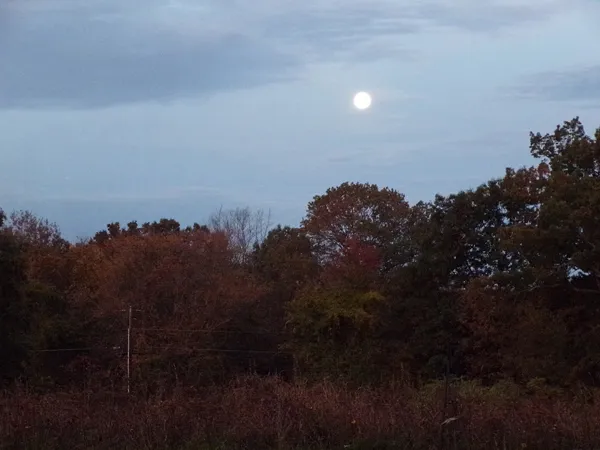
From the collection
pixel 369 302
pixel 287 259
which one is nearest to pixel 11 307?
pixel 369 302

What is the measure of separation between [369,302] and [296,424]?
24.9m

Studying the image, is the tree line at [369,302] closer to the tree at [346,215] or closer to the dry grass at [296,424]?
the tree at [346,215]

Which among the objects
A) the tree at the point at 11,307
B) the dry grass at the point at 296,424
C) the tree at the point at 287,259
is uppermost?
the tree at the point at 287,259

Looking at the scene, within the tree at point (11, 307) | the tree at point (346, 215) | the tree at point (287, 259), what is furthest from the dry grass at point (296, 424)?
the tree at point (346, 215)

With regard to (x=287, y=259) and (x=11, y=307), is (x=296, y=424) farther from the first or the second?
(x=287, y=259)

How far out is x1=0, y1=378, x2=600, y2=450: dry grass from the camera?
1015cm

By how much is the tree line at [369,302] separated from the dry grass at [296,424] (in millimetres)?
17780

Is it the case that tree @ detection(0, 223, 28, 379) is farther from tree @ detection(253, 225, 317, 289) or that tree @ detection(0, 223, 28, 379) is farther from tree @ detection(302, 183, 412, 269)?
tree @ detection(302, 183, 412, 269)

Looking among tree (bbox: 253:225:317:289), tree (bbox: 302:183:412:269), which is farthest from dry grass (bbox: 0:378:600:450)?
tree (bbox: 302:183:412:269)

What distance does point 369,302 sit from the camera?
3538 centimetres

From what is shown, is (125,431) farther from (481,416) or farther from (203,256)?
(203,256)

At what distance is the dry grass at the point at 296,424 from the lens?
10148 millimetres

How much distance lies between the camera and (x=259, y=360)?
38094mm

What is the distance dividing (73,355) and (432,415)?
1158 inches
